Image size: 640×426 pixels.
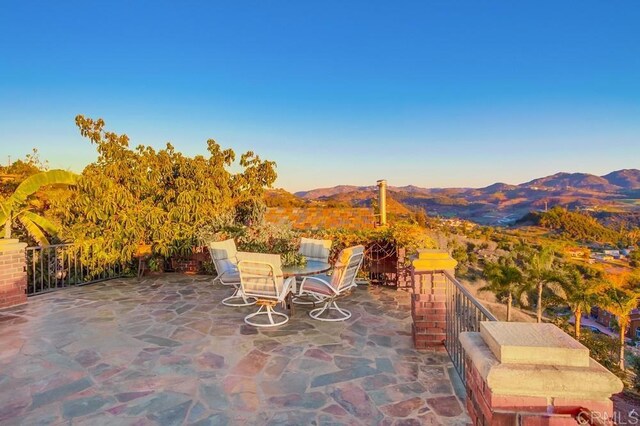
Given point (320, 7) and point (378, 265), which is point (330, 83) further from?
point (378, 265)

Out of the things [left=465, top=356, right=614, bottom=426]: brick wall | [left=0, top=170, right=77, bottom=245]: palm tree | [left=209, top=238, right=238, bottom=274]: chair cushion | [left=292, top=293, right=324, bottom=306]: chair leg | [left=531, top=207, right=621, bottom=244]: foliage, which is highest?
[left=0, top=170, right=77, bottom=245]: palm tree

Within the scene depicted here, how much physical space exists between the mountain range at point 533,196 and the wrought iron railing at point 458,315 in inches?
1121

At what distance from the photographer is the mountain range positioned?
124 feet

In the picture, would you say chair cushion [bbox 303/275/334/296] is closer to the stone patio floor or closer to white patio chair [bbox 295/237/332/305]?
the stone patio floor

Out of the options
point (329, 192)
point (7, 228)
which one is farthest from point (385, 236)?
point (329, 192)

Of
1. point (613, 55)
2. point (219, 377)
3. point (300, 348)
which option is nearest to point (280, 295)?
point (300, 348)

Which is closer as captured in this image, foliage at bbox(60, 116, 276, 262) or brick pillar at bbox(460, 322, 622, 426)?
brick pillar at bbox(460, 322, 622, 426)

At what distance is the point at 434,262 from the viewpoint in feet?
13.6

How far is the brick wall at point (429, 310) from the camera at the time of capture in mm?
4156

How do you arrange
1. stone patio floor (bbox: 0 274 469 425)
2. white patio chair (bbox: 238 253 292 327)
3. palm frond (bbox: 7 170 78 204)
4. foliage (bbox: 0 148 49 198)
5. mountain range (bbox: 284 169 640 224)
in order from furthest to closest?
mountain range (bbox: 284 169 640 224) → foliage (bbox: 0 148 49 198) → palm frond (bbox: 7 170 78 204) → white patio chair (bbox: 238 253 292 327) → stone patio floor (bbox: 0 274 469 425)

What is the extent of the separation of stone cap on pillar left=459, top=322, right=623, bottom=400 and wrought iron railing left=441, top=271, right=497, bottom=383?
1257 millimetres

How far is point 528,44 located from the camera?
13016 millimetres

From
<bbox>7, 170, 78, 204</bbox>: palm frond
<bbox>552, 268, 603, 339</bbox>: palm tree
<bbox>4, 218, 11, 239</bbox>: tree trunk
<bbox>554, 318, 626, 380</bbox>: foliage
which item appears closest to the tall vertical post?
<bbox>7, 170, 78, 204</bbox>: palm frond

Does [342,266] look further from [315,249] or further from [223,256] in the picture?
[223,256]
